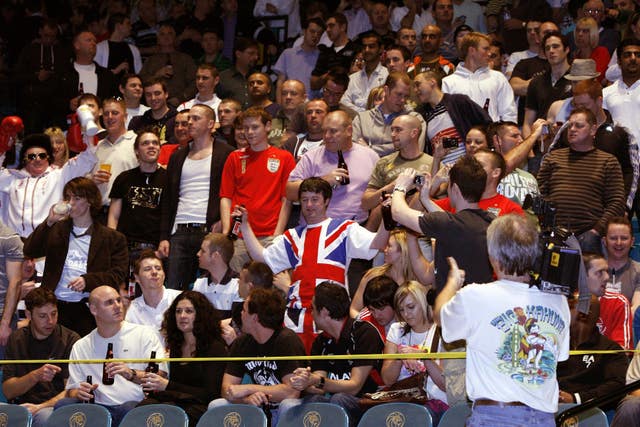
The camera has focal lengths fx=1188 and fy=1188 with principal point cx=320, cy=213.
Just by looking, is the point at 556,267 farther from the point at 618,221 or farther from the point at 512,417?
the point at 618,221

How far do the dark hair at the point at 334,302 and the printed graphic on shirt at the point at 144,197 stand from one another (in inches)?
107

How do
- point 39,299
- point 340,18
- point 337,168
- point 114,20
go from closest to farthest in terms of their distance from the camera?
point 39,299
point 337,168
point 340,18
point 114,20

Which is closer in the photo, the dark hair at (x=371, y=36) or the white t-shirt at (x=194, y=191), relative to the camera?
the white t-shirt at (x=194, y=191)

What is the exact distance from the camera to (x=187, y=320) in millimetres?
8141

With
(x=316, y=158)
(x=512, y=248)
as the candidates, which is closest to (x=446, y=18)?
(x=316, y=158)

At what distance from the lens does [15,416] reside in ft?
25.5

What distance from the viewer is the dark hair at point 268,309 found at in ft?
25.5

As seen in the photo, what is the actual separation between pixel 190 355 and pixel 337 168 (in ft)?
7.63

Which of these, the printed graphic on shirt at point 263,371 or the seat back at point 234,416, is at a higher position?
the printed graphic on shirt at point 263,371

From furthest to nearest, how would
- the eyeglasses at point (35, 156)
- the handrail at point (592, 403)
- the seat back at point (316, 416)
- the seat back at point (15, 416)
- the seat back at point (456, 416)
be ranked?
1. the eyeglasses at point (35, 156)
2. the seat back at point (15, 416)
3. the seat back at point (316, 416)
4. the seat back at point (456, 416)
5. the handrail at point (592, 403)

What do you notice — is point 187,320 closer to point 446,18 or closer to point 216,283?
point 216,283

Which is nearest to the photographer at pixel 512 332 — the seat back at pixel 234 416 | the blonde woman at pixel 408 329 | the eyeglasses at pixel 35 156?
the blonde woman at pixel 408 329

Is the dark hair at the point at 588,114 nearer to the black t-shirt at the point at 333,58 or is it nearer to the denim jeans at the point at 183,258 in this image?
the denim jeans at the point at 183,258

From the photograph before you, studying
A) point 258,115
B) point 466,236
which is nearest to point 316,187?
point 258,115
